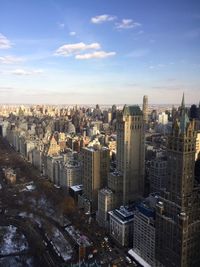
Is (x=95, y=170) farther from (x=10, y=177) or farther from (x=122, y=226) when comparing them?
(x=10, y=177)

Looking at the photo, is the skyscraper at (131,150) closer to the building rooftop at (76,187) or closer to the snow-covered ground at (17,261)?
the building rooftop at (76,187)

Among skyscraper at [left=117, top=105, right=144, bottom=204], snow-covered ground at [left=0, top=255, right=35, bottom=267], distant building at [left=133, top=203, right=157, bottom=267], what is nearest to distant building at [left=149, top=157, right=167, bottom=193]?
skyscraper at [left=117, top=105, right=144, bottom=204]

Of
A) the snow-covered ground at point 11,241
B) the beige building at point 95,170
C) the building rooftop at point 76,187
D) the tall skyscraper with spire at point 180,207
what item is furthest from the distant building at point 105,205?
the tall skyscraper with spire at point 180,207

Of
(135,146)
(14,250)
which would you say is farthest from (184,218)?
(14,250)

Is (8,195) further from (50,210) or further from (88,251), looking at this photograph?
(88,251)

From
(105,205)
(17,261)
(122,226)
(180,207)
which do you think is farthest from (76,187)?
(180,207)

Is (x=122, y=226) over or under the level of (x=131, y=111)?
under
